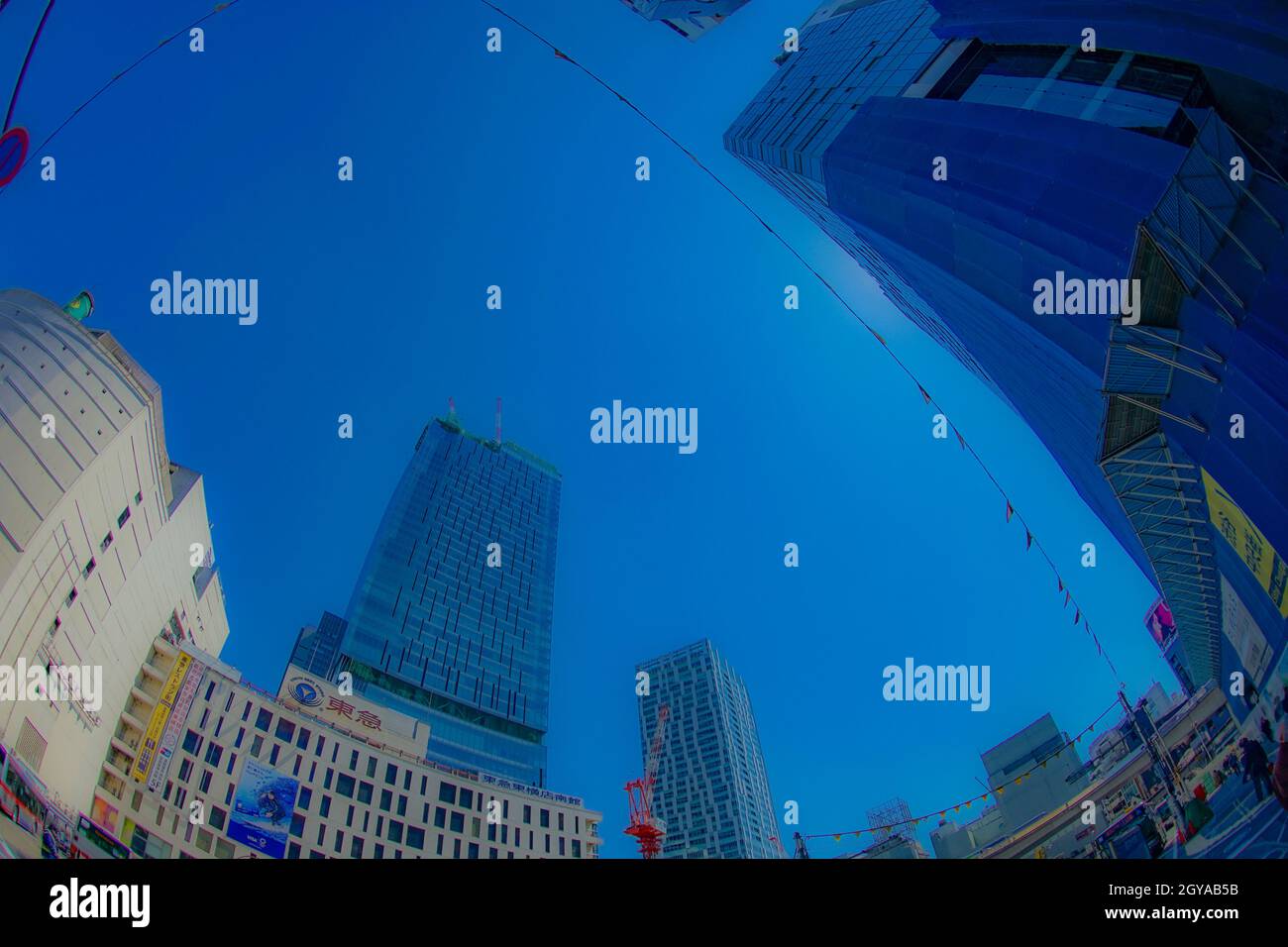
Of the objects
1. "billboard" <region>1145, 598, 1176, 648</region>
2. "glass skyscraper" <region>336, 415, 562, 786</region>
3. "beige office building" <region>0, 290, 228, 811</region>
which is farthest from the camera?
"glass skyscraper" <region>336, 415, 562, 786</region>

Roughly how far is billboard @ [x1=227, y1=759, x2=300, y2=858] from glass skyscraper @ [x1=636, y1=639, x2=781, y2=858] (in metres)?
98.3

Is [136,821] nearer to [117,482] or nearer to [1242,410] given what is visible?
[117,482]

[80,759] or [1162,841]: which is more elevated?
[80,759]

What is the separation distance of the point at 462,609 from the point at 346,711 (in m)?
49.2

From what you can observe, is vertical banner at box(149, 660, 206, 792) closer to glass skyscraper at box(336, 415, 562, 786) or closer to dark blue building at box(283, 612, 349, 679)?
glass skyscraper at box(336, 415, 562, 786)

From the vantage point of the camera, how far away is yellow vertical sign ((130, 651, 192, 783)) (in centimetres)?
4984

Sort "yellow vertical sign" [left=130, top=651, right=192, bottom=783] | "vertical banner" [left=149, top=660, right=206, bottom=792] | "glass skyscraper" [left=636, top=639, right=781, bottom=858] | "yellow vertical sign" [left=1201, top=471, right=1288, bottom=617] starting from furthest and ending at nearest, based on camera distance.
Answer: "glass skyscraper" [left=636, top=639, right=781, bottom=858]
"vertical banner" [left=149, top=660, right=206, bottom=792]
"yellow vertical sign" [left=130, top=651, right=192, bottom=783]
"yellow vertical sign" [left=1201, top=471, right=1288, bottom=617]

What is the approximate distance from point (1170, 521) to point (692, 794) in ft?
477

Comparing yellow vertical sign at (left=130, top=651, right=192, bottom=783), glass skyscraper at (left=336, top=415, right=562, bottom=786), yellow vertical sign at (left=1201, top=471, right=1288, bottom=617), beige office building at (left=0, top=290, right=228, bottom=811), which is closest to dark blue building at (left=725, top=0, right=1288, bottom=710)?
yellow vertical sign at (left=1201, top=471, right=1288, bottom=617)

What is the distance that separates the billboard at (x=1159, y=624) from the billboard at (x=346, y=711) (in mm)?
67836

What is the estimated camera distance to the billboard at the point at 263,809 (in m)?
52.8

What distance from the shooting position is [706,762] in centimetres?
15500

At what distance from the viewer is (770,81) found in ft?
202
